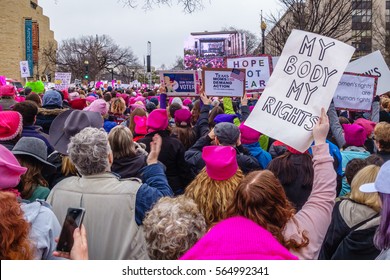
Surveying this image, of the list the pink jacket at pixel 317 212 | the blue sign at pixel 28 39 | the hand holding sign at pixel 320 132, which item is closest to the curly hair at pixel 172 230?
the pink jacket at pixel 317 212

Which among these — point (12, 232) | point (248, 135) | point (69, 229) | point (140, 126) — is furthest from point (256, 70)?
point (12, 232)

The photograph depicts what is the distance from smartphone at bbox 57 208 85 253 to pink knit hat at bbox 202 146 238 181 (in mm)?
1462

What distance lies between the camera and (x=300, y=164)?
412 cm

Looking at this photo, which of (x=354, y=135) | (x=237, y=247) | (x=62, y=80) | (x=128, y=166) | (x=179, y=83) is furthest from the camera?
(x=62, y=80)

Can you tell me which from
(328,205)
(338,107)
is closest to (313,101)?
(328,205)

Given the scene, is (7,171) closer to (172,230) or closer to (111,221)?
(111,221)

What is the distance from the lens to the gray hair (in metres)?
3.29

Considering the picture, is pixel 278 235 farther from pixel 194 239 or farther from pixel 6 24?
pixel 6 24

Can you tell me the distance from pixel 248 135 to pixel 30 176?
274cm

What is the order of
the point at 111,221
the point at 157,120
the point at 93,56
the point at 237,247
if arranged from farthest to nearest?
the point at 93,56 < the point at 157,120 < the point at 111,221 < the point at 237,247

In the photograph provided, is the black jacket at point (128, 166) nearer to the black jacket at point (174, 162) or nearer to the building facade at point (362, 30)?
the black jacket at point (174, 162)

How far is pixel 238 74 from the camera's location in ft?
29.3

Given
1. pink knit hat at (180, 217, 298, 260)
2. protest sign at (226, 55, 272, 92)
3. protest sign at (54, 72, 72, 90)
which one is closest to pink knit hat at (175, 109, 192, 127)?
protest sign at (226, 55, 272, 92)

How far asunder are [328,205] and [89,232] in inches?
60.1
